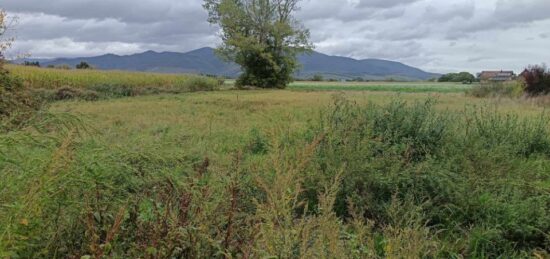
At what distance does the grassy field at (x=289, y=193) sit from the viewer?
1935 mm

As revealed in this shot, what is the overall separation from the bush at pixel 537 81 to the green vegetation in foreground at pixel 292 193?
17.5 metres

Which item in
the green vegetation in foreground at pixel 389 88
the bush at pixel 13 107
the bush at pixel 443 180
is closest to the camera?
the bush at pixel 13 107

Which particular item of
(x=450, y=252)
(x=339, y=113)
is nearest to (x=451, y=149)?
(x=339, y=113)

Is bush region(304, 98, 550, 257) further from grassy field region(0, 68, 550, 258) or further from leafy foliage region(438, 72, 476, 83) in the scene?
leafy foliage region(438, 72, 476, 83)

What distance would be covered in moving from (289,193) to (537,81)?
78.8 feet

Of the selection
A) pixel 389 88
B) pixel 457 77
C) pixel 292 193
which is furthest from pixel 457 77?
Answer: pixel 292 193

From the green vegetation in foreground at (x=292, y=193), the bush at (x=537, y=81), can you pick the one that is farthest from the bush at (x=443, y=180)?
the bush at (x=537, y=81)

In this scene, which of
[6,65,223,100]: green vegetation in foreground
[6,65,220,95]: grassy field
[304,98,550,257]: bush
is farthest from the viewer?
[6,65,220,95]: grassy field

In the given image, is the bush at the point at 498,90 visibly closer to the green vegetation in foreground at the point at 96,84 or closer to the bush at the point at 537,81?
the bush at the point at 537,81

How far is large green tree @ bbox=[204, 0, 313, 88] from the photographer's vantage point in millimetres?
40438

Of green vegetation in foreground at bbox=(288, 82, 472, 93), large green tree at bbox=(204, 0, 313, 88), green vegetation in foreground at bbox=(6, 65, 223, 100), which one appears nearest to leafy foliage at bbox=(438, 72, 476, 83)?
green vegetation in foreground at bbox=(288, 82, 472, 93)

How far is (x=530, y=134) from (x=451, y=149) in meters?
2.28

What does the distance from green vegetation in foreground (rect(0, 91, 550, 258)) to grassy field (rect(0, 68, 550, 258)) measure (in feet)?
0.04

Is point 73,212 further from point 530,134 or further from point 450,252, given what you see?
point 530,134
